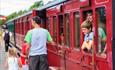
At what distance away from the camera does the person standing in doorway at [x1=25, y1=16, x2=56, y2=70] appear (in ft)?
30.7

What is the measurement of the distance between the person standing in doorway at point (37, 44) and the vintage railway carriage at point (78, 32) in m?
0.81

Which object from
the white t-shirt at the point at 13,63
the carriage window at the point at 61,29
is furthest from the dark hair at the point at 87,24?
the carriage window at the point at 61,29

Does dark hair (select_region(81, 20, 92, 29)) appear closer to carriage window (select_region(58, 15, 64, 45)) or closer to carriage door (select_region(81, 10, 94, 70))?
carriage door (select_region(81, 10, 94, 70))

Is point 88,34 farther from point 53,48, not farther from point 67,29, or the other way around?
point 53,48

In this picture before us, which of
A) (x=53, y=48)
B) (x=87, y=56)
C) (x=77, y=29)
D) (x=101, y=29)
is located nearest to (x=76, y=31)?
(x=77, y=29)

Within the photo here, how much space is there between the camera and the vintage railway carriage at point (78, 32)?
7148 millimetres

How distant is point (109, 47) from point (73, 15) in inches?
137

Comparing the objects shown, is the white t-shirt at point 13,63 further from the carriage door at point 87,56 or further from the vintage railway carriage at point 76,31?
the carriage door at point 87,56

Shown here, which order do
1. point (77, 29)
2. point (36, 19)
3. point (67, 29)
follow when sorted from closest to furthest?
point (36, 19), point (77, 29), point (67, 29)

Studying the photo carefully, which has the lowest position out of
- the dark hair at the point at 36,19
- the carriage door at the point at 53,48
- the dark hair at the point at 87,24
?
the carriage door at the point at 53,48

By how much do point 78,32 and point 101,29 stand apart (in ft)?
7.23

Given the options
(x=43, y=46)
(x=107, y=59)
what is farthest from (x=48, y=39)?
Result: (x=107, y=59)

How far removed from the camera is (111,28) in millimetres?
6984

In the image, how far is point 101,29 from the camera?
7742 mm
